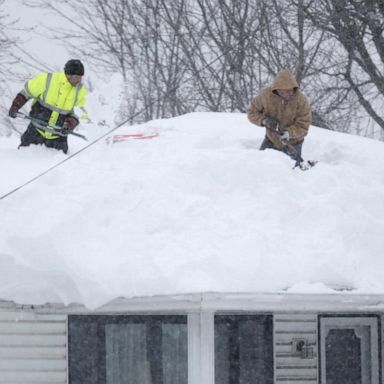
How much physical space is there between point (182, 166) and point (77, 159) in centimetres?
147

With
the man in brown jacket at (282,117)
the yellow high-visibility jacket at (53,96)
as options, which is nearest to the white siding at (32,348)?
the man in brown jacket at (282,117)

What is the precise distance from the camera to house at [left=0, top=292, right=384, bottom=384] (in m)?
8.61

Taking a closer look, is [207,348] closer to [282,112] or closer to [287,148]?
[287,148]

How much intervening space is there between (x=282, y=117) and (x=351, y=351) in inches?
110

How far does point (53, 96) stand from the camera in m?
11.4

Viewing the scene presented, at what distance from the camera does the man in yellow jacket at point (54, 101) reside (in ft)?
36.6

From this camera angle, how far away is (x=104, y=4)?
29078mm

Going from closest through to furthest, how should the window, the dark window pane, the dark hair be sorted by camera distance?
the window → the dark window pane → the dark hair

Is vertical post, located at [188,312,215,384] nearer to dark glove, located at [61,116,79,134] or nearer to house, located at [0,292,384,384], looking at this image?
house, located at [0,292,384,384]

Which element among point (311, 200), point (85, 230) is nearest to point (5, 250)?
point (85, 230)

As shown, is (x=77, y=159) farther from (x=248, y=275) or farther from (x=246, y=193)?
(x=248, y=275)

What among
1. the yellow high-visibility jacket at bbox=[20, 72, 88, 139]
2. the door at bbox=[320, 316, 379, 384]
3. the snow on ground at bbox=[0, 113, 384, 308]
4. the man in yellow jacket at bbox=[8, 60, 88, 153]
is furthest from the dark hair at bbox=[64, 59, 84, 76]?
the door at bbox=[320, 316, 379, 384]

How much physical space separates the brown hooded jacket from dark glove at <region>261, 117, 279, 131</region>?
1.9 inches

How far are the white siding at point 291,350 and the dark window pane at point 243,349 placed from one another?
0.40 feet
